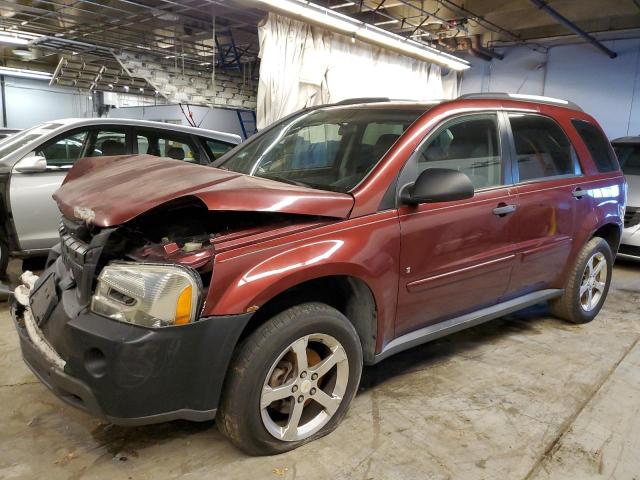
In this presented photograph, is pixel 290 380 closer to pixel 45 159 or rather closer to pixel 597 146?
pixel 597 146

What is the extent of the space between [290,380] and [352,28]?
5720 millimetres

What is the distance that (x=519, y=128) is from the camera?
3137 millimetres

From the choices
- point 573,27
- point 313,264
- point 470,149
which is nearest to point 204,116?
point 573,27

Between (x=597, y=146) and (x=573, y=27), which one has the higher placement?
(x=573, y=27)

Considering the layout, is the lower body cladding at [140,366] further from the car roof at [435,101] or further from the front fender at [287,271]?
the car roof at [435,101]

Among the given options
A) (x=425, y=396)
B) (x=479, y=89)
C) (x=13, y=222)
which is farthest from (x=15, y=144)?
(x=479, y=89)

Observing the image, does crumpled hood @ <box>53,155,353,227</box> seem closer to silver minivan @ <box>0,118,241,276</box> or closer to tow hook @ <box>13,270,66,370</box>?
tow hook @ <box>13,270,66,370</box>

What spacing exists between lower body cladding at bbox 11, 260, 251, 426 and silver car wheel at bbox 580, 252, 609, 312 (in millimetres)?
3015

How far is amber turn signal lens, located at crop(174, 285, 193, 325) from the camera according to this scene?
→ 70.7 inches

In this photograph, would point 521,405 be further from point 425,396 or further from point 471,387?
point 425,396

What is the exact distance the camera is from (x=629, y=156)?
6594 millimetres

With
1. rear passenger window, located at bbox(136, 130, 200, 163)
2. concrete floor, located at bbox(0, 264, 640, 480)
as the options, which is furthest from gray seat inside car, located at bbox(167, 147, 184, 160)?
concrete floor, located at bbox(0, 264, 640, 480)

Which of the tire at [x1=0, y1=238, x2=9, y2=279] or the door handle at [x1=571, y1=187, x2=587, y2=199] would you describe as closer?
the door handle at [x1=571, y1=187, x2=587, y2=199]

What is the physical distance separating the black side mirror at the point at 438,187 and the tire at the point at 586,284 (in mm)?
1814
